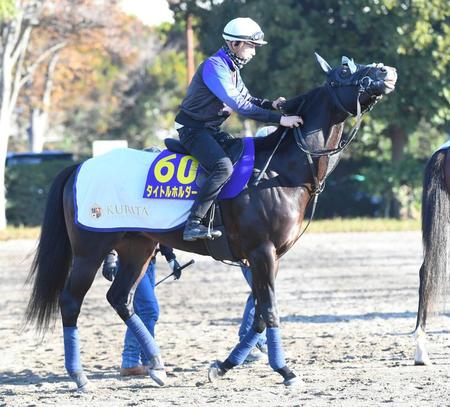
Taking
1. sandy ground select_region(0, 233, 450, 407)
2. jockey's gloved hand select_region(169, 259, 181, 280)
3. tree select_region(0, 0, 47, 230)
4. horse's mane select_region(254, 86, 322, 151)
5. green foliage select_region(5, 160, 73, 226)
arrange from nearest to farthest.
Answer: sandy ground select_region(0, 233, 450, 407), horse's mane select_region(254, 86, 322, 151), jockey's gloved hand select_region(169, 259, 181, 280), tree select_region(0, 0, 47, 230), green foliage select_region(5, 160, 73, 226)

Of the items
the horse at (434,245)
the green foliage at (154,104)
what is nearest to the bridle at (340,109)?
the horse at (434,245)

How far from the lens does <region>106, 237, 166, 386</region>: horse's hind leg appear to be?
26.8 feet

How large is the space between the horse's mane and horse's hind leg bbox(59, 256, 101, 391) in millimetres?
1609

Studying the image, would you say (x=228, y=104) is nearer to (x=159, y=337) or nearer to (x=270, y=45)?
(x=159, y=337)

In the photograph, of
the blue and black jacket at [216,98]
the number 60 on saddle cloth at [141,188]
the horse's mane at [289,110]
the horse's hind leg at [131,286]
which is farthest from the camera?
the horse's hind leg at [131,286]

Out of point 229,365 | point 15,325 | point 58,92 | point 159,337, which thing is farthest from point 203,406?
point 58,92

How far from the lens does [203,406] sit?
7.02m

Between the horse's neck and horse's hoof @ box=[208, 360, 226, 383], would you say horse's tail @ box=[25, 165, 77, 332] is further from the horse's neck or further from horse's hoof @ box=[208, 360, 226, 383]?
the horse's neck

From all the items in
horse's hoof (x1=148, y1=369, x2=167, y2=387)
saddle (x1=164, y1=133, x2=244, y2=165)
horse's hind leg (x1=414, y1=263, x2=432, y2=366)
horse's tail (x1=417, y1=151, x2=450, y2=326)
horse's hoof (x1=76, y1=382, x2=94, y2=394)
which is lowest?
horse's hoof (x1=76, y1=382, x2=94, y2=394)

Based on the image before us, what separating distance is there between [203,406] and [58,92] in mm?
44857

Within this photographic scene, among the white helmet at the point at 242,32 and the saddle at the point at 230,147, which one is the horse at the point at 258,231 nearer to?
the saddle at the point at 230,147

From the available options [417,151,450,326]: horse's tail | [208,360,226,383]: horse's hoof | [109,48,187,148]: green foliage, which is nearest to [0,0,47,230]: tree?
[109,48,187,148]: green foliage

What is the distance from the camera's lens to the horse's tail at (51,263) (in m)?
8.38

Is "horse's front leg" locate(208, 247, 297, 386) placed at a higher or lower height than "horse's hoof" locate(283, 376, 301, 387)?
higher
